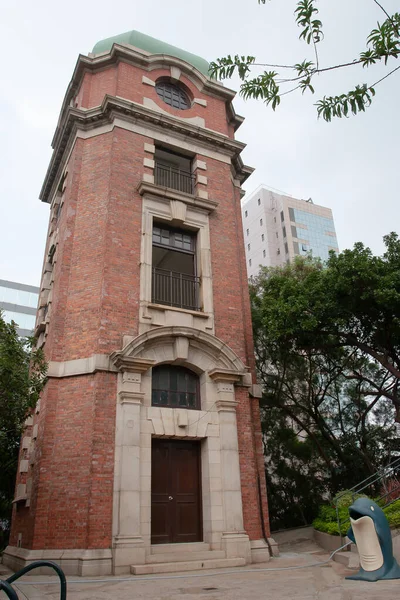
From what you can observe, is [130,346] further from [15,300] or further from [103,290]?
[15,300]

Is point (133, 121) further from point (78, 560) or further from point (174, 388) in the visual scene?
point (78, 560)

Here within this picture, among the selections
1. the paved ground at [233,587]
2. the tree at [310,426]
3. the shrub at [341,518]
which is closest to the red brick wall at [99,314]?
the paved ground at [233,587]

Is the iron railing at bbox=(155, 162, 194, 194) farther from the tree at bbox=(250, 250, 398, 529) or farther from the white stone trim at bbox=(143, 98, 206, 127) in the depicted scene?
the tree at bbox=(250, 250, 398, 529)

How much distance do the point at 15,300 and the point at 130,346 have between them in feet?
161

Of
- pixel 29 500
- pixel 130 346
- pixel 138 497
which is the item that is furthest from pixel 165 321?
pixel 29 500

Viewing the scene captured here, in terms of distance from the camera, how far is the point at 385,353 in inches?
592

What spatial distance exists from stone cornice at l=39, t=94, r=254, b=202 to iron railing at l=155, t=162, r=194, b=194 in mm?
1217

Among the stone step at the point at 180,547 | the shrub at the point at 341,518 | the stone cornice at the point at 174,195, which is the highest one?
the stone cornice at the point at 174,195

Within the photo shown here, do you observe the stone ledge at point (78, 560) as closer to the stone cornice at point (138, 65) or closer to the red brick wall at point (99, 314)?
the red brick wall at point (99, 314)

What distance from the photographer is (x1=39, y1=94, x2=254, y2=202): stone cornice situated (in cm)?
1450

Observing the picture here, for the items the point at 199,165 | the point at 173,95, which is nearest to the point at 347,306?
the point at 199,165

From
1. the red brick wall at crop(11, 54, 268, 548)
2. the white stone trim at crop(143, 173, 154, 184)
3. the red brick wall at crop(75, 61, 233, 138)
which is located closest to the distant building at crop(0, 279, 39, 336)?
the red brick wall at crop(75, 61, 233, 138)

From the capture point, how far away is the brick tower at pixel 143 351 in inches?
404

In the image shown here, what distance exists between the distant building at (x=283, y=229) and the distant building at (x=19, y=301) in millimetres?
27592
